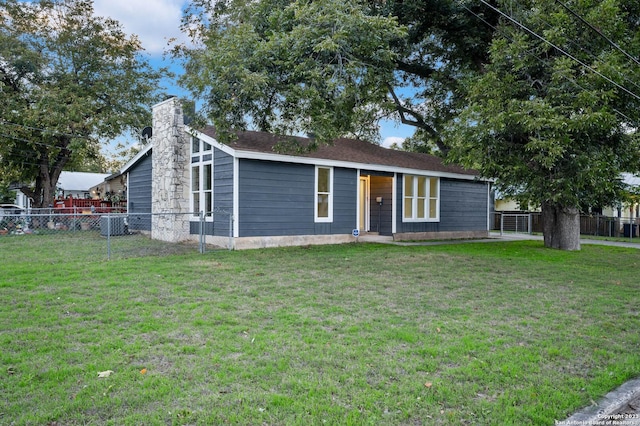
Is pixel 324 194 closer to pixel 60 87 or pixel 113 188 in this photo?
pixel 60 87

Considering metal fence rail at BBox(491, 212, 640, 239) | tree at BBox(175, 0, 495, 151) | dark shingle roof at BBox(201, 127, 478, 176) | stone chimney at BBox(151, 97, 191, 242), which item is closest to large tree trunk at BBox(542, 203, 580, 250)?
dark shingle roof at BBox(201, 127, 478, 176)

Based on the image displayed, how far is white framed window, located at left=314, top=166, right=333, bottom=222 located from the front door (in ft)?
8.12

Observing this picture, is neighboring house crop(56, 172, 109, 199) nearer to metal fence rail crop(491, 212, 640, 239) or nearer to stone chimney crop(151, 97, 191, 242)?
stone chimney crop(151, 97, 191, 242)

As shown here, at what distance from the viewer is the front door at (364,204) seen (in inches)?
605

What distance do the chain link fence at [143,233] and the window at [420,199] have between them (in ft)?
22.3

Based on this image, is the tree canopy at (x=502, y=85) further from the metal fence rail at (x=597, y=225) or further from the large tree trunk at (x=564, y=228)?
the metal fence rail at (x=597, y=225)

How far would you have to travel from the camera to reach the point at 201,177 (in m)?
12.6

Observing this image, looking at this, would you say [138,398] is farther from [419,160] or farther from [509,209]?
[509,209]

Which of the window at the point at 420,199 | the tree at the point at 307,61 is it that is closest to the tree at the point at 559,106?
the tree at the point at 307,61

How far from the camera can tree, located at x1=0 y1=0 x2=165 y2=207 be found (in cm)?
1922

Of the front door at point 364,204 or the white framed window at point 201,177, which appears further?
the front door at point 364,204

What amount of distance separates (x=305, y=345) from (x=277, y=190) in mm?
8269

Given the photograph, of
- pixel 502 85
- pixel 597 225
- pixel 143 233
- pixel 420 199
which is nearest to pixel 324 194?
pixel 420 199

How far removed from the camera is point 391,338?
426cm
